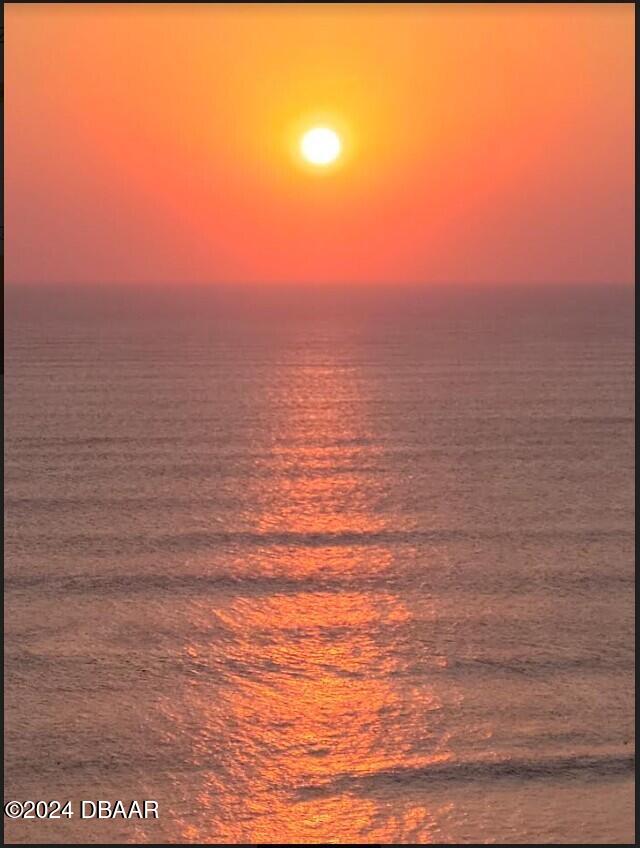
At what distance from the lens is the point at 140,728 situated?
6.68 m

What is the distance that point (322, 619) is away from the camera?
8.49m

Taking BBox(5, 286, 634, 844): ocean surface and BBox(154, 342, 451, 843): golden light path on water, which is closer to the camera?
BBox(154, 342, 451, 843): golden light path on water

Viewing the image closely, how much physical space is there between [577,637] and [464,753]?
6.75 feet

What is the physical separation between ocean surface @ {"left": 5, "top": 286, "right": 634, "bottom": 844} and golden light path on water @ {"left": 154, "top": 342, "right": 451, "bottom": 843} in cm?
2

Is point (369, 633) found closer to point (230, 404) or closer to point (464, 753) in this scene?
point (464, 753)

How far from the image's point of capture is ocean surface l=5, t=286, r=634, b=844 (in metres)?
5.99

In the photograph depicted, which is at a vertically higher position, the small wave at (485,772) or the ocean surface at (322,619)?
the ocean surface at (322,619)

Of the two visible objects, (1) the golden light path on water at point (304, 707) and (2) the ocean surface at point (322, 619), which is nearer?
(1) the golden light path on water at point (304, 707)

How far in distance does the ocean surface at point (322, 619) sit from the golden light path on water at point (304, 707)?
0.06ft

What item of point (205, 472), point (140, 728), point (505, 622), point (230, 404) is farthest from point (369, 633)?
point (230, 404)

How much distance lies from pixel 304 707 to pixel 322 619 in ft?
5.21

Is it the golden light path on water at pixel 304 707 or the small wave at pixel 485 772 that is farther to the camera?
the small wave at pixel 485 772

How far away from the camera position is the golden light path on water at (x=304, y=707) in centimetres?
575

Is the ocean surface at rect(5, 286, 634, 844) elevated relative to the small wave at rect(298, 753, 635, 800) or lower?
elevated
